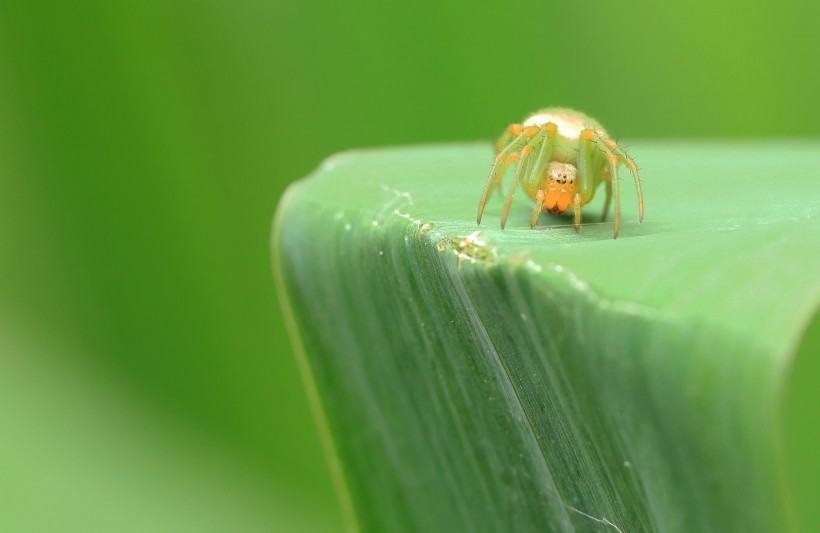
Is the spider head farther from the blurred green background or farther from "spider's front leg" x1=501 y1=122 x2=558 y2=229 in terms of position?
the blurred green background

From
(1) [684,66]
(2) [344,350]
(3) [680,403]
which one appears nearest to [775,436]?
(3) [680,403]

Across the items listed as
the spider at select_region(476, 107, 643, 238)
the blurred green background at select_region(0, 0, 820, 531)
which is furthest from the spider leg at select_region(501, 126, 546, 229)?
the blurred green background at select_region(0, 0, 820, 531)

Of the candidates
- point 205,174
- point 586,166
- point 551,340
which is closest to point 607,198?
point 586,166

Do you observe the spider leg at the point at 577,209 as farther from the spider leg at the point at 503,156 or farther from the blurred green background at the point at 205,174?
the blurred green background at the point at 205,174

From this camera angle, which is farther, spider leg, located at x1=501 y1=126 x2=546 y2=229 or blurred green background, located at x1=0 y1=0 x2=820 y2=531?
blurred green background, located at x1=0 y1=0 x2=820 y2=531

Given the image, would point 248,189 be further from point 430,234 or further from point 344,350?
point 430,234

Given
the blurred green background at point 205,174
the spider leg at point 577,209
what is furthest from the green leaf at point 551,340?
the blurred green background at point 205,174
